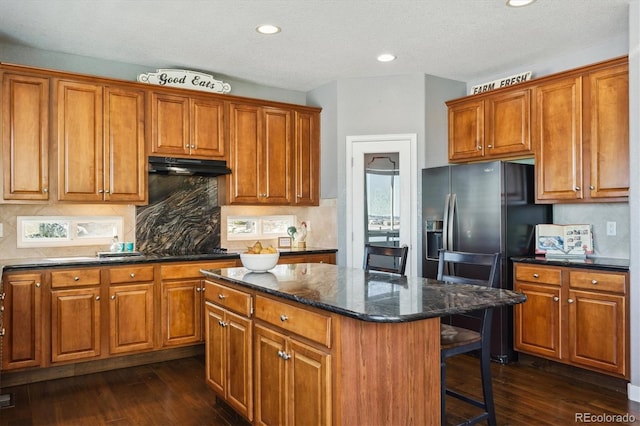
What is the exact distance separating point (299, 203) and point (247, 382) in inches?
109

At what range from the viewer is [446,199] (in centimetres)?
445

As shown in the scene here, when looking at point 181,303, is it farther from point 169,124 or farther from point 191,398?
point 169,124

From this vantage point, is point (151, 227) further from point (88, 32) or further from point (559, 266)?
point (559, 266)

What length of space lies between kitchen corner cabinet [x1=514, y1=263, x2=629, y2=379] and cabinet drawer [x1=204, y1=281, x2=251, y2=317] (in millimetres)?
2495

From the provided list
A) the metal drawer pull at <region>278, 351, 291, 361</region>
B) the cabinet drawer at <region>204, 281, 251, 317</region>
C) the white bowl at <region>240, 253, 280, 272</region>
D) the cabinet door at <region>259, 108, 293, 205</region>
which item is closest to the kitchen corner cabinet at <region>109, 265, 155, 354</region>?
the cabinet drawer at <region>204, 281, 251, 317</region>

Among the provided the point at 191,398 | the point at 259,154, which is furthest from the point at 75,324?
the point at 259,154

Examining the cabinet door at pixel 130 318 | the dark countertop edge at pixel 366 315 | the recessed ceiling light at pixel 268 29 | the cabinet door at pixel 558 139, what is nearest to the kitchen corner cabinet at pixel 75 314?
the cabinet door at pixel 130 318

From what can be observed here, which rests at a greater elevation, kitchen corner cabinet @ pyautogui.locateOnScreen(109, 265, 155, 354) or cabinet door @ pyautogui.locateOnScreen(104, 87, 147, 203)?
cabinet door @ pyautogui.locateOnScreen(104, 87, 147, 203)

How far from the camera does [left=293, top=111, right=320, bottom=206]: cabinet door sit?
515cm

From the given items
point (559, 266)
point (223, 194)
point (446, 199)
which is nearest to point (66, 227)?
point (223, 194)

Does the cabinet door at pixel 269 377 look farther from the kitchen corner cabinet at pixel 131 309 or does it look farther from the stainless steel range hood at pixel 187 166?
the stainless steel range hood at pixel 187 166

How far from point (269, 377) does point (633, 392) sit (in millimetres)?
2573

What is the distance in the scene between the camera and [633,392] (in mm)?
3230

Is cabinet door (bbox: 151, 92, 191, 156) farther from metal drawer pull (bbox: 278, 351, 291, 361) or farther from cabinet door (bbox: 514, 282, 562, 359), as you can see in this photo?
cabinet door (bbox: 514, 282, 562, 359)
